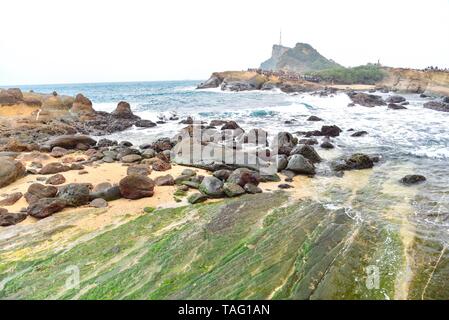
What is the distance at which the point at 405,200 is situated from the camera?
273 inches

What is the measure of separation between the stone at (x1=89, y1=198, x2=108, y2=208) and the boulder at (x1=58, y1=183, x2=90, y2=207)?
183 millimetres

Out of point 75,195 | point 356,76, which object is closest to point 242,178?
point 75,195

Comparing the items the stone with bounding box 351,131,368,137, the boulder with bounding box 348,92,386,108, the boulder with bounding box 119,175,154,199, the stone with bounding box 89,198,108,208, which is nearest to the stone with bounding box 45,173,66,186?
the stone with bounding box 89,198,108,208

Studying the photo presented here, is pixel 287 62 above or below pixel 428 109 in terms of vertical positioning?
above

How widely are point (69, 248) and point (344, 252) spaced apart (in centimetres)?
434

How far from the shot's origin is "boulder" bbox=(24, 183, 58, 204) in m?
6.95

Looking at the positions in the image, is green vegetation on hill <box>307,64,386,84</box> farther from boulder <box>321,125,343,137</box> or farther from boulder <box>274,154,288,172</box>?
boulder <box>274,154,288,172</box>

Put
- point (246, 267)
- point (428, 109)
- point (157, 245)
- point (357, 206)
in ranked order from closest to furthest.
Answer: point (246, 267), point (157, 245), point (357, 206), point (428, 109)

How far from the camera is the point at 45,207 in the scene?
638 cm

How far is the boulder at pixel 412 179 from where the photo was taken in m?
8.11

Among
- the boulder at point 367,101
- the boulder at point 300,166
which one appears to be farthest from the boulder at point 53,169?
the boulder at point 367,101

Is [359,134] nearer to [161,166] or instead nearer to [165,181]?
[161,166]
